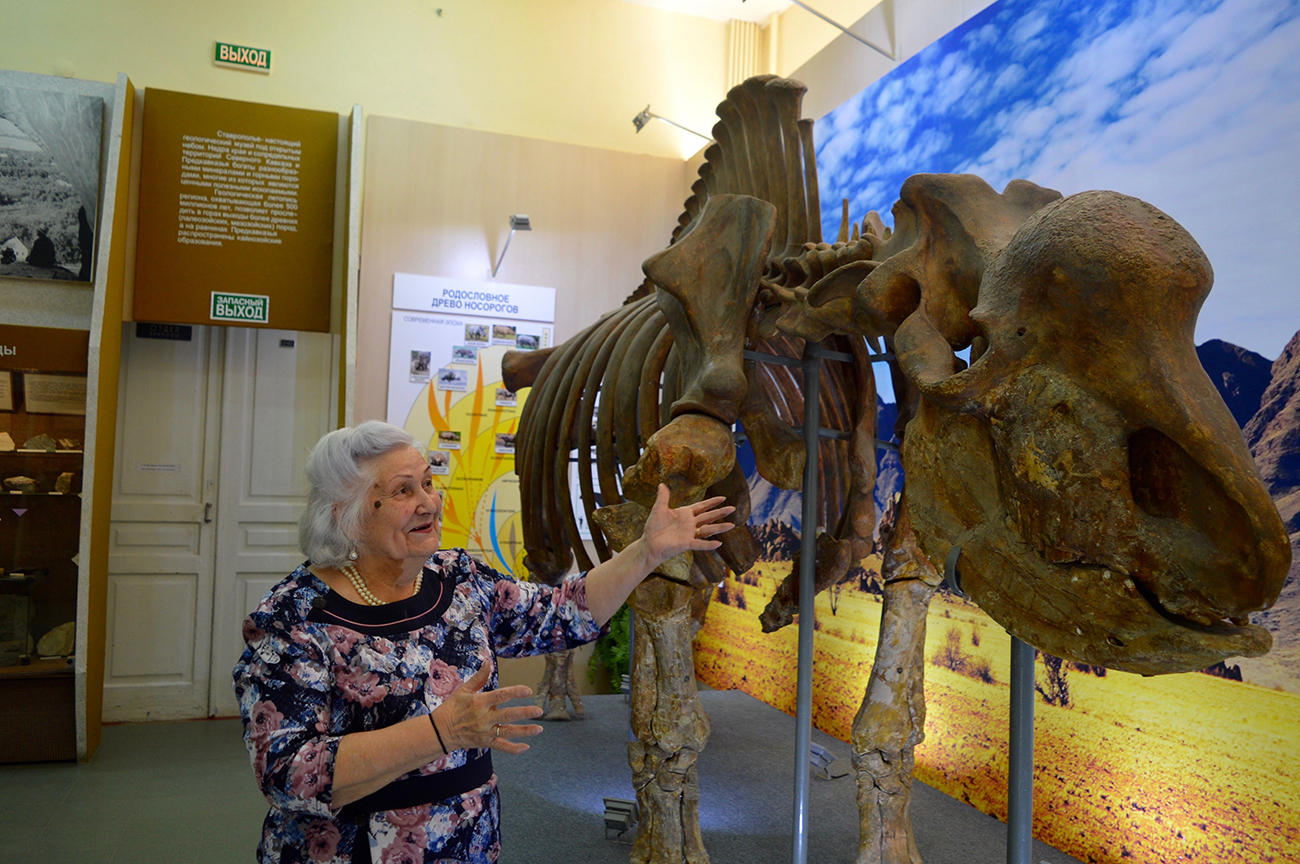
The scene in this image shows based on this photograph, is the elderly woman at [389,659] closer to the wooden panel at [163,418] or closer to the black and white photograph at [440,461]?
the black and white photograph at [440,461]

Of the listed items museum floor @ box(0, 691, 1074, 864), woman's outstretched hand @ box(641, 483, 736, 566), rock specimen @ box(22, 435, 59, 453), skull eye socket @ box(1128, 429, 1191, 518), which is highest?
skull eye socket @ box(1128, 429, 1191, 518)

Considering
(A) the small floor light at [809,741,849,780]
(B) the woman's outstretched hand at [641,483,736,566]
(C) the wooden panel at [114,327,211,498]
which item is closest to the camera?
(B) the woman's outstretched hand at [641,483,736,566]

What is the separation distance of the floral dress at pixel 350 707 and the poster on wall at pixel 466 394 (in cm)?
453

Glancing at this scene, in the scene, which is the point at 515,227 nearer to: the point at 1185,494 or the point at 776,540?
the point at 776,540

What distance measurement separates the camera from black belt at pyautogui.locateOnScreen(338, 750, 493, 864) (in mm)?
1565

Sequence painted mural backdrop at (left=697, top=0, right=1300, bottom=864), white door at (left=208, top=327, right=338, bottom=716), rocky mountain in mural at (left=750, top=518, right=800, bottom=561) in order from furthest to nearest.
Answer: white door at (left=208, top=327, right=338, bottom=716) < rocky mountain in mural at (left=750, top=518, right=800, bottom=561) < painted mural backdrop at (left=697, top=0, right=1300, bottom=864)

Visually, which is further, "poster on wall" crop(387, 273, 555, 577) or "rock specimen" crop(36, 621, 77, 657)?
"poster on wall" crop(387, 273, 555, 577)

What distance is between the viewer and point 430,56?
6543mm

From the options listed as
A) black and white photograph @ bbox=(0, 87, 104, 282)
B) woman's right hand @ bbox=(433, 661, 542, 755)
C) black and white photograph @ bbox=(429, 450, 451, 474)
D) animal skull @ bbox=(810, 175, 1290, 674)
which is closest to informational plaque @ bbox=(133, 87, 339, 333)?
black and white photograph @ bbox=(0, 87, 104, 282)

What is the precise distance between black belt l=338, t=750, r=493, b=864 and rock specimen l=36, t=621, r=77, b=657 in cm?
422

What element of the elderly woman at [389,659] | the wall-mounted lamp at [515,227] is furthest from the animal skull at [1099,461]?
the wall-mounted lamp at [515,227]

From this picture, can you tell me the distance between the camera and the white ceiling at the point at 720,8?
6.67 metres

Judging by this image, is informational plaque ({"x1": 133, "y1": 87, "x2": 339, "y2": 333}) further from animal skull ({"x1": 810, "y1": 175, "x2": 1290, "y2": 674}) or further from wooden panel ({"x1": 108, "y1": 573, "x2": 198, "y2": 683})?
animal skull ({"x1": 810, "y1": 175, "x2": 1290, "y2": 674})

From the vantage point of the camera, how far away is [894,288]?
1.70 m
